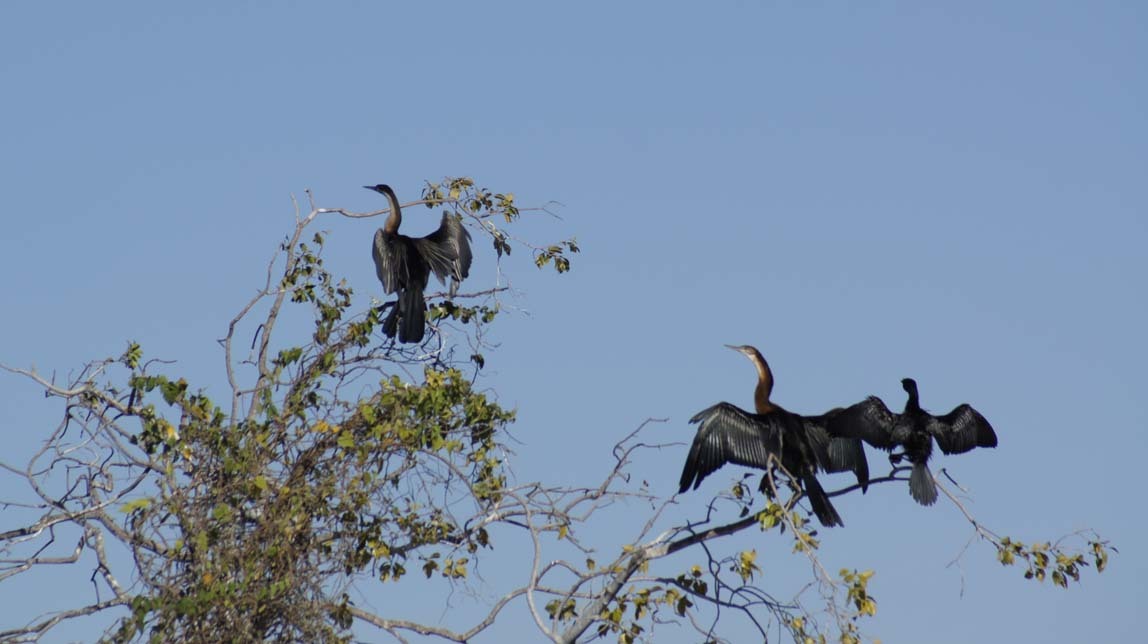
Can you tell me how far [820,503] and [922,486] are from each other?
934mm

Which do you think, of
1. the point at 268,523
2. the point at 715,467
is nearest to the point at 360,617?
the point at 268,523

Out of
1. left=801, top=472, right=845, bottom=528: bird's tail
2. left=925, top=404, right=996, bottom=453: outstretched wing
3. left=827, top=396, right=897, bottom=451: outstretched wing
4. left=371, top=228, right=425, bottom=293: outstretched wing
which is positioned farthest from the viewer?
left=371, top=228, right=425, bottom=293: outstretched wing

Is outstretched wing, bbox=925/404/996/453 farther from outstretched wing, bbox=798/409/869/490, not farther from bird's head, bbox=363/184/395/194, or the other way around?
bird's head, bbox=363/184/395/194

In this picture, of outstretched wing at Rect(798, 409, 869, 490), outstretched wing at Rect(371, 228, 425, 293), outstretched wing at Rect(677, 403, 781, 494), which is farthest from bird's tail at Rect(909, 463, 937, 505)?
outstretched wing at Rect(371, 228, 425, 293)

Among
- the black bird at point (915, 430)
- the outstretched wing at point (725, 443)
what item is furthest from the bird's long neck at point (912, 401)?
the outstretched wing at point (725, 443)

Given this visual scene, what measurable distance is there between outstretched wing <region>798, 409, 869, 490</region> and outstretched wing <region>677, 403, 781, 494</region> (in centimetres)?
24

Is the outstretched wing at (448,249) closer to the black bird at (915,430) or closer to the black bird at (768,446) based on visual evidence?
the black bird at (768,446)

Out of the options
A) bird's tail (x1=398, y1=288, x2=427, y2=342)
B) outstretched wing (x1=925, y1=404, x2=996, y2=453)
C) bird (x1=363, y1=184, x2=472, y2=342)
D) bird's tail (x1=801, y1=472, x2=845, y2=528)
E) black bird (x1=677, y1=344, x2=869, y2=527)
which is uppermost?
bird (x1=363, y1=184, x2=472, y2=342)

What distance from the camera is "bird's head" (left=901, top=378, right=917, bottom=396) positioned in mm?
9945

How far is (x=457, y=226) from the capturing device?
10.6 meters

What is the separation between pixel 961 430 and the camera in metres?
9.79

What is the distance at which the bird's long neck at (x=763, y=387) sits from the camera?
954 centimetres

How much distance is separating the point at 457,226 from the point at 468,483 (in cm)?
337

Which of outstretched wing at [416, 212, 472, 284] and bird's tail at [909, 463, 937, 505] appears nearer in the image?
bird's tail at [909, 463, 937, 505]
